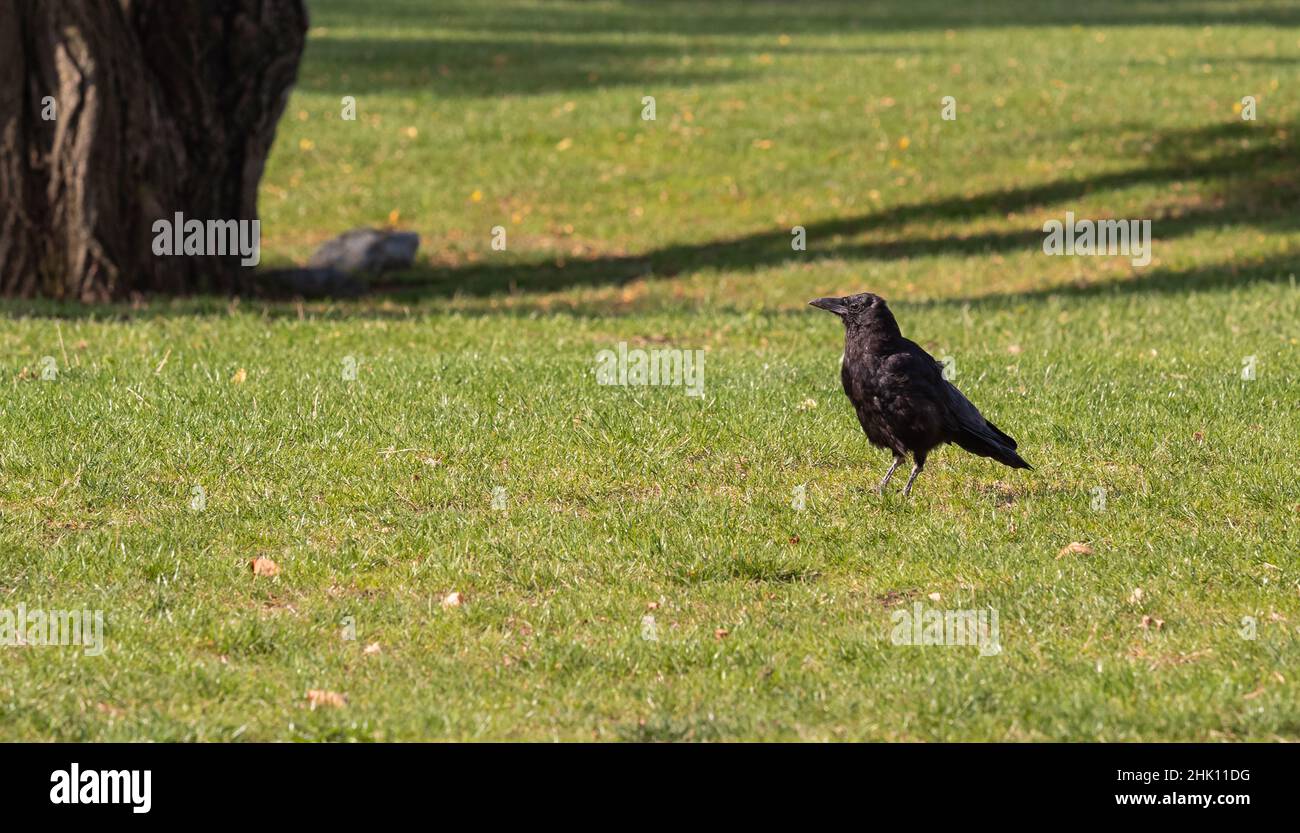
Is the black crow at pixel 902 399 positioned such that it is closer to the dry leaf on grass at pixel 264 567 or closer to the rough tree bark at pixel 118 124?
the dry leaf on grass at pixel 264 567

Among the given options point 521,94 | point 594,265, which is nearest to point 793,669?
point 594,265

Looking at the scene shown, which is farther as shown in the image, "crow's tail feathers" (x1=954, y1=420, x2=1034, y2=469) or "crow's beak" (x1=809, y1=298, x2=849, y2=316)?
"crow's beak" (x1=809, y1=298, x2=849, y2=316)

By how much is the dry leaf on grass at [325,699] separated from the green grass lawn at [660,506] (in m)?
0.07

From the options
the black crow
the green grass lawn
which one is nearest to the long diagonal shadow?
the green grass lawn

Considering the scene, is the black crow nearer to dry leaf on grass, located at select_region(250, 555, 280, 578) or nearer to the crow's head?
the crow's head

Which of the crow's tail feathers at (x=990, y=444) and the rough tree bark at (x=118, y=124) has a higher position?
the rough tree bark at (x=118, y=124)

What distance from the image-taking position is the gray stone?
18750 mm

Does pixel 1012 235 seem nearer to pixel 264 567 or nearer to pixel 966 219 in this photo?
pixel 966 219

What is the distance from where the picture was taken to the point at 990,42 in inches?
1326

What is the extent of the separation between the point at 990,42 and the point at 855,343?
1066 inches

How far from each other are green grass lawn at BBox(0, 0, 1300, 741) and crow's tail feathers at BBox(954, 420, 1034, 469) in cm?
27

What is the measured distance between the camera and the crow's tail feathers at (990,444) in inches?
321

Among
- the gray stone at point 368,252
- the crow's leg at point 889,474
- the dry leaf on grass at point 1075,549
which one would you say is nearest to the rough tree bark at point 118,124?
the gray stone at point 368,252

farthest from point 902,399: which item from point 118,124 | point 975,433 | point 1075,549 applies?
point 118,124
